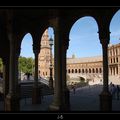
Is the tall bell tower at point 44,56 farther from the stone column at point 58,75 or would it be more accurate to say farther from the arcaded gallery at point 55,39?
the stone column at point 58,75

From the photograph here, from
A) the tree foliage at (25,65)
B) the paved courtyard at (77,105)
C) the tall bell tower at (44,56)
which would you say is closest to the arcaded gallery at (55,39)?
the paved courtyard at (77,105)

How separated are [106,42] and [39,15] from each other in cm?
374

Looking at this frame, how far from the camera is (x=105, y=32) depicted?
1470cm

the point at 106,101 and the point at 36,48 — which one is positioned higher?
the point at 36,48

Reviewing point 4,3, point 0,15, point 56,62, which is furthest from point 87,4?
point 0,15

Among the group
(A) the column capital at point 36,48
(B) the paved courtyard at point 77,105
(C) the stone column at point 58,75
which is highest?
(A) the column capital at point 36,48

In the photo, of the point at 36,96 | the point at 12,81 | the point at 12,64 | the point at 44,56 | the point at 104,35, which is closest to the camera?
the point at 12,81

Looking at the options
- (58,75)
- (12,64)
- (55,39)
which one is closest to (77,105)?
(12,64)

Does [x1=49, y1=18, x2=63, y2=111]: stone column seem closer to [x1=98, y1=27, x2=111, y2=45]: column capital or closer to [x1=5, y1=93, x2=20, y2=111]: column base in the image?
[x1=5, y1=93, x2=20, y2=111]: column base

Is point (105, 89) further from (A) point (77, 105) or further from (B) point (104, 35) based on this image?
(A) point (77, 105)

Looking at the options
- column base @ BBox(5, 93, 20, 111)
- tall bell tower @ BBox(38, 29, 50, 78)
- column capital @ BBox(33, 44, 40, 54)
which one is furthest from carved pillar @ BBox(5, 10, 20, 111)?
tall bell tower @ BBox(38, 29, 50, 78)

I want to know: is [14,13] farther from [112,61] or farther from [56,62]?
[112,61]

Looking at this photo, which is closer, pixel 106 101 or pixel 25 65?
pixel 106 101

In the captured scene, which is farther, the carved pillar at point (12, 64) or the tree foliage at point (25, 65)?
the tree foliage at point (25, 65)
